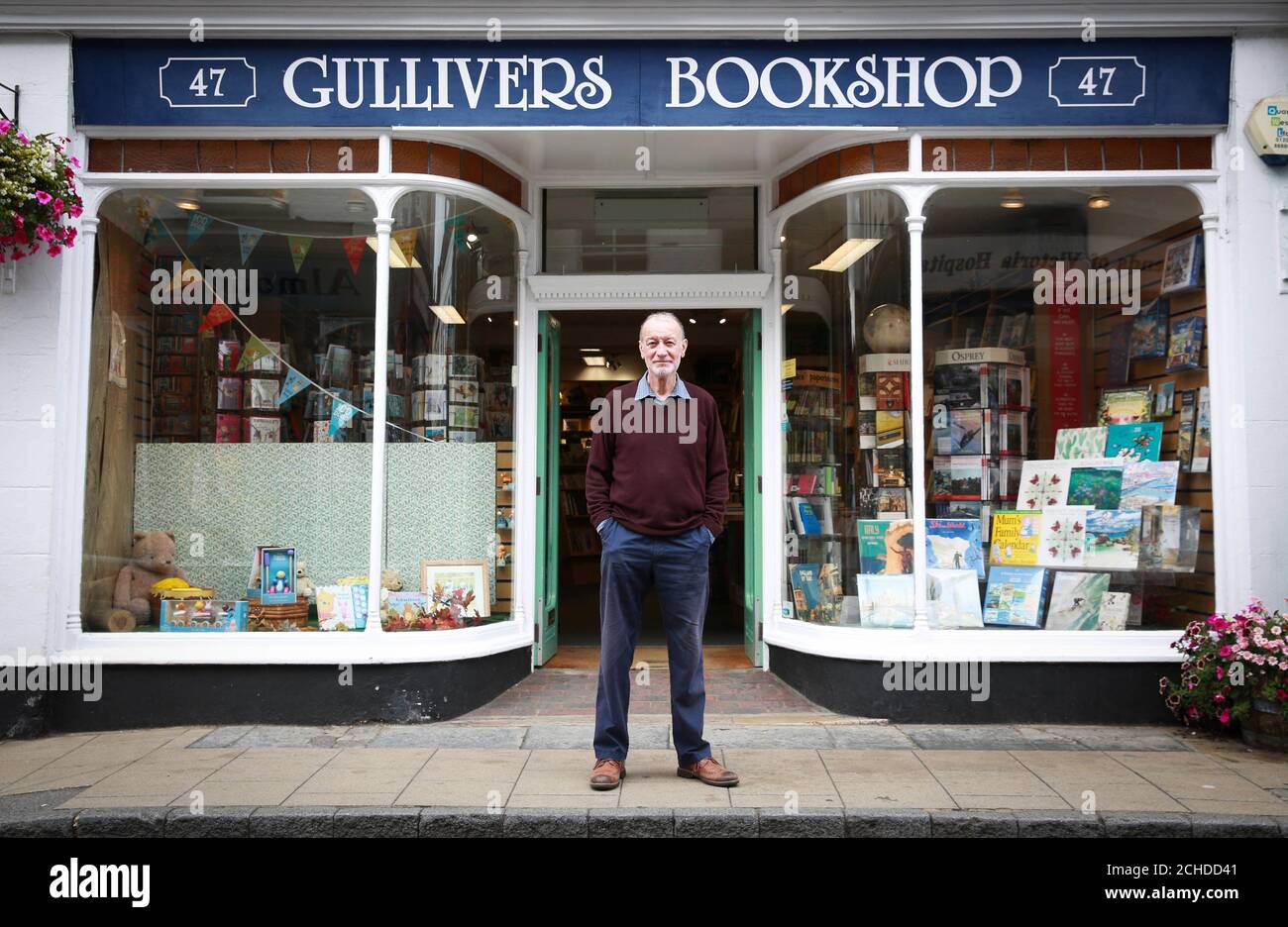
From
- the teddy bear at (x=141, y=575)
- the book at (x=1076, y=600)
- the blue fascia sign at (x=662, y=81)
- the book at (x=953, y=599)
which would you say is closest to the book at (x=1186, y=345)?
the blue fascia sign at (x=662, y=81)

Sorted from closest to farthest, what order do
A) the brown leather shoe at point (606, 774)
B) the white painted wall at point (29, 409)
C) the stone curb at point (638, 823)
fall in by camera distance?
the stone curb at point (638, 823), the brown leather shoe at point (606, 774), the white painted wall at point (29, 409)

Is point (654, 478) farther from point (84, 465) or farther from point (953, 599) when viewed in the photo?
point (84, 465)

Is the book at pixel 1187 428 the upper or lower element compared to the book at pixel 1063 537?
upper

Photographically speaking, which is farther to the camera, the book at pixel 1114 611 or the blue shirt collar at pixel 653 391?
the book at pixel 1114 611

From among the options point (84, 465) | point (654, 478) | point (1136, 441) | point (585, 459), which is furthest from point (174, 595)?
point (585, 459)

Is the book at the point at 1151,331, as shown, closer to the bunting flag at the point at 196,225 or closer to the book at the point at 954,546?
the book at the point at 954,546

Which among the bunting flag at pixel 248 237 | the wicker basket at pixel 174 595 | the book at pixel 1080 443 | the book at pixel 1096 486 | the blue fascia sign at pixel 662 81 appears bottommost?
the wicker basket at pixel 174 595

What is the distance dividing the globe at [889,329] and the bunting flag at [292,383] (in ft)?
12.5

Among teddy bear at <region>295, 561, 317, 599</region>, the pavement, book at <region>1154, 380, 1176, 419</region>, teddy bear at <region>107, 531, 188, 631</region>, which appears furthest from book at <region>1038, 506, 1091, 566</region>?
teddy bear at <region>107, 531, 188, 631</region>

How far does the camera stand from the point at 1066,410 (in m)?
6.47

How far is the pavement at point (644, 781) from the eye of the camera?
4211 mm

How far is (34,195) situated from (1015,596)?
6462mm

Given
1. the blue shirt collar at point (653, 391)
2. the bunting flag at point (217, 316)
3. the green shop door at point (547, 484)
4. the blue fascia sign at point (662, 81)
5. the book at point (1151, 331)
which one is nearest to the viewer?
the blue shirt collar at point (653, 391)
